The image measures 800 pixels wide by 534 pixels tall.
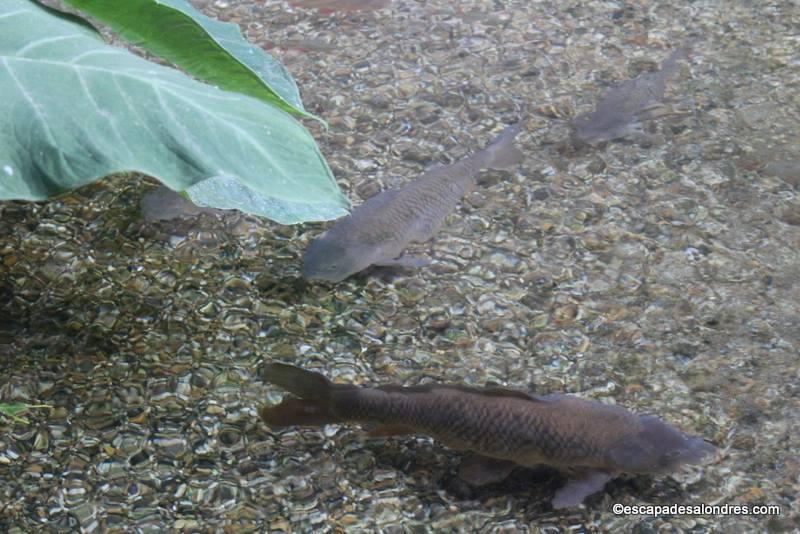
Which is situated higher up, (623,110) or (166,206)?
(623,110)

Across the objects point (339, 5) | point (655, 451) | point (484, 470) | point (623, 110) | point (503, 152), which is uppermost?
point (339, 5)

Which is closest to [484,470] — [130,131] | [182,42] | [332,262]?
[332,262]

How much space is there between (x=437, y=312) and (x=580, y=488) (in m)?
0.88

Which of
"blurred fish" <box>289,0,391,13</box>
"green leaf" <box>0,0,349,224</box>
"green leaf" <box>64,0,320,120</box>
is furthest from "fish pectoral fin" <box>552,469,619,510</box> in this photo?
"blurred fish" <box>289,0,391,13</box>

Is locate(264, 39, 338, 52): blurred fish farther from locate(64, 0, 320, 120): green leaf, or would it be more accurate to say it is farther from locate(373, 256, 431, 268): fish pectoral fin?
locate(64, 0, 320, 120): green leaf

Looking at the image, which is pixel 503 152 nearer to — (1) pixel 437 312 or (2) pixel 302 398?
(1) pixel 437 312

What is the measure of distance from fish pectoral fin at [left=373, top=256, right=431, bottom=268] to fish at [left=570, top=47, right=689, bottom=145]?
3.57ft

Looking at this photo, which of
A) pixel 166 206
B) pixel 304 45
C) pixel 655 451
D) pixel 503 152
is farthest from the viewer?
pixel 304 45

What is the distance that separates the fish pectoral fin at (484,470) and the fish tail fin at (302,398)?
0.37 meters

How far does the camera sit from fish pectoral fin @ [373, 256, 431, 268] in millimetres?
3043

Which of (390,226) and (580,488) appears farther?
(390,226)

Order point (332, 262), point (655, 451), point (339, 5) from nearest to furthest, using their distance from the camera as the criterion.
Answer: point (655, 451) < point (332, 262) < point (339, 5)

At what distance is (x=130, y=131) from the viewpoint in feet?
6.23

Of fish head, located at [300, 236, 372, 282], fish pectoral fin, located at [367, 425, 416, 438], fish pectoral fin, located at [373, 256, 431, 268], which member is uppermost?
fish head, located at [300, 236, 372, 282]
